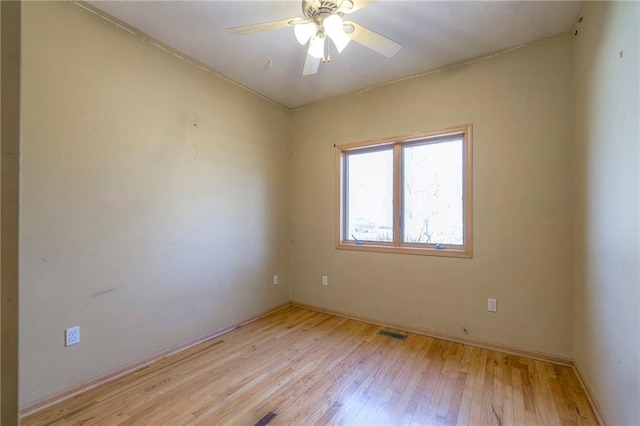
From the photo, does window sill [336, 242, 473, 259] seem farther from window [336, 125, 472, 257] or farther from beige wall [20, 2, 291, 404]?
beige wall [20, 2, 291, 404]

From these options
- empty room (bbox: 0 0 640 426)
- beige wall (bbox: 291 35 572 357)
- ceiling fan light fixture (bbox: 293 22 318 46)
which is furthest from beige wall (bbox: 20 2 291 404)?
beige wall (bbox: 291 35 572 357)

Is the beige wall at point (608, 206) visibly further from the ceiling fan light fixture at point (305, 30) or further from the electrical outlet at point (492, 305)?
the ceiling fan light fixture at point (305, 30)

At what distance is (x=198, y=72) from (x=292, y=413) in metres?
2.85

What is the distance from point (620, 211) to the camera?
1422 millimetres

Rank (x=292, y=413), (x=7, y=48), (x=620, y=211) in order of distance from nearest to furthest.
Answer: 1. (x=7, y=48)
2. (x=620, y=211)
3. (x=292, y=413)

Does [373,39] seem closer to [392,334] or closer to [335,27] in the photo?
[335,27]

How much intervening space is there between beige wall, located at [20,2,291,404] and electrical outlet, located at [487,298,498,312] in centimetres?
237

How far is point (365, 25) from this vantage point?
213 cm

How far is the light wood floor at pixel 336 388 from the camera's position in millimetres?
1631

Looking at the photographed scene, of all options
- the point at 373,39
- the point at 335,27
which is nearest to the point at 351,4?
the point at 335,27

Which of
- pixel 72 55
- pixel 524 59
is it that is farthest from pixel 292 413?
pixel 524 59

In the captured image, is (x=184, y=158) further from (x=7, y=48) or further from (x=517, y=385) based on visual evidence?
(x=517, y=385)

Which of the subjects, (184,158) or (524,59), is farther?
(184,158)

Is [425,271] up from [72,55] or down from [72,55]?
down
